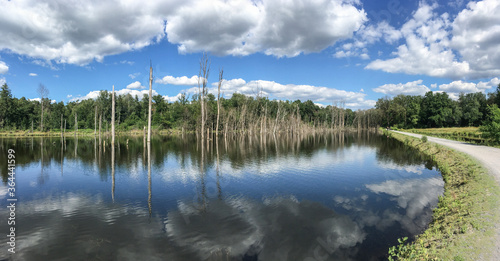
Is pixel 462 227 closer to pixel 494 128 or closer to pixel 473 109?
pixel 494 128

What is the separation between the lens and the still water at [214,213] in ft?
25.7

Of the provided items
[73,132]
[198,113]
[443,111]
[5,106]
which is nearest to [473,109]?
[443,111]

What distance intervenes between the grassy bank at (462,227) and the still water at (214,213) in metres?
0.72

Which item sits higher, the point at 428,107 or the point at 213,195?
the point at 428,107

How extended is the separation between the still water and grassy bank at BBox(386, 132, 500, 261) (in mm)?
716

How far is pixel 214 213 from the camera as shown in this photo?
10.8 m

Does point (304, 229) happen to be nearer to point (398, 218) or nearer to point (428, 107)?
point (398, 218)

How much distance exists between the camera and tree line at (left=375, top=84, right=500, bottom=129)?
91812 millimetres

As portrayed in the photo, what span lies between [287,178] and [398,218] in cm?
791

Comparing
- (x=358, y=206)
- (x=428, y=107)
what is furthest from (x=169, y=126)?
(x=428, y=107)

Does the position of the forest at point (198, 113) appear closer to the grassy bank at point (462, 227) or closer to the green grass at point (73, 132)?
the green grass at point (73, 132)

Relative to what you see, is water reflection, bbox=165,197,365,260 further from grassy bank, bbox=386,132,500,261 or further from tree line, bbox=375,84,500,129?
tree line, bbox=375,84,500,129

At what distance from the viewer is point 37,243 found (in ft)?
26.4

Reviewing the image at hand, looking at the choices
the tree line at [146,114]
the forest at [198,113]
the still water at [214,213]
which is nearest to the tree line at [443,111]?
the forest at [198,113]
